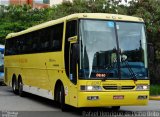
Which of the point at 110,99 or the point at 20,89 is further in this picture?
the point at 20,89

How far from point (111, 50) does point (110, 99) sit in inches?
59.4

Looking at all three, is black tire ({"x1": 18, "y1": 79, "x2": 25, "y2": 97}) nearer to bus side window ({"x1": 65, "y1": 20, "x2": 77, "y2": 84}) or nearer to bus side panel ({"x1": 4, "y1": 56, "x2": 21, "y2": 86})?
bus side panel ({"x1": 4, "y1": 56, "x2": 21, "y2": 86})

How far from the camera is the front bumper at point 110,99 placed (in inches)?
558

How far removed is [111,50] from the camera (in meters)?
14.7

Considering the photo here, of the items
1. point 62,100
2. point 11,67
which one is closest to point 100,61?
point 62,100

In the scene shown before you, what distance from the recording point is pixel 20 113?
15.3 m

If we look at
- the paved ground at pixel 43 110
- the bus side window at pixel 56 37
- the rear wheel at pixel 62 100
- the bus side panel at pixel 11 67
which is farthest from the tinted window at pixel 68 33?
the bus side panel at pixel 11 67

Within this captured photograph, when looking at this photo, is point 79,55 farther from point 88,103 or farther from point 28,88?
point 28,88

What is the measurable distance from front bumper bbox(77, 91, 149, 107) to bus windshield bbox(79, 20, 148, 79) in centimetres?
49

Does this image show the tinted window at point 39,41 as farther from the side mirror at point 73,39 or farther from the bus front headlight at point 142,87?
the bus front headlight at point 142,87

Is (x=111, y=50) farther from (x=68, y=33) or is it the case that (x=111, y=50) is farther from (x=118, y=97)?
(x=68, y=33)

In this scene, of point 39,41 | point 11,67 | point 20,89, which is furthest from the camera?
point 11,67

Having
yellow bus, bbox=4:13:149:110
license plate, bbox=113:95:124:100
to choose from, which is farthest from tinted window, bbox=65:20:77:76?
license plate, bbox=113:95:124:100

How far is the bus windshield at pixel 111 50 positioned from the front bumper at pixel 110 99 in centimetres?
49
